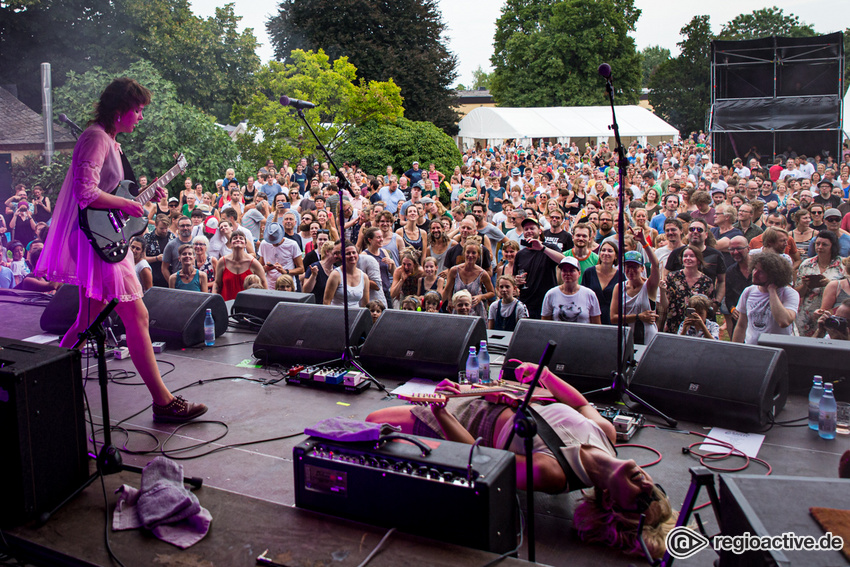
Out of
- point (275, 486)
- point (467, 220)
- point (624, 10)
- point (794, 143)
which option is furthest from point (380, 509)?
point (624, 10)

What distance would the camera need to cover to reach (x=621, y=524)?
2.53 m

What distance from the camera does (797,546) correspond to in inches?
73.3

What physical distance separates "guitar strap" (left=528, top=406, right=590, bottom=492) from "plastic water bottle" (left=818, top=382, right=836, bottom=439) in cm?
158

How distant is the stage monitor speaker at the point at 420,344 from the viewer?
4.25 meters

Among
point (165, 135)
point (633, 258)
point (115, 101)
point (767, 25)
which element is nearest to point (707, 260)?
point (633, 258)

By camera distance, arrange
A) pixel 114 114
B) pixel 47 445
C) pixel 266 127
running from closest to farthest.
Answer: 1. pixel 47 445
2. pixel 114 114
3. pixel 266 127

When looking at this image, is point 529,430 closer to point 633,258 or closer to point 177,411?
point 177,411

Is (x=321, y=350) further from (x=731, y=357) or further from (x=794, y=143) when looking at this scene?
(x=794, y=143)

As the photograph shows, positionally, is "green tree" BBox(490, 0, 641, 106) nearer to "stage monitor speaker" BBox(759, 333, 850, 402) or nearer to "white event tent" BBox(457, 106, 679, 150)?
"white event tent" BBox(457, 106, 679, 150)

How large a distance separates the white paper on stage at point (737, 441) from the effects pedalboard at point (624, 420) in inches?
13.6

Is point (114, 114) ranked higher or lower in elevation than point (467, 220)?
higher

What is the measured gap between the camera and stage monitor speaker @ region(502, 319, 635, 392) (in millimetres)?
4000

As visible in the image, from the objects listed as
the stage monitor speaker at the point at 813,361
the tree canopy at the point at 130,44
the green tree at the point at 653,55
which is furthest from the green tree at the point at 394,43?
the green tree at the point at 653,55

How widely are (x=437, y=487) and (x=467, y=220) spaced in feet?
15.4
